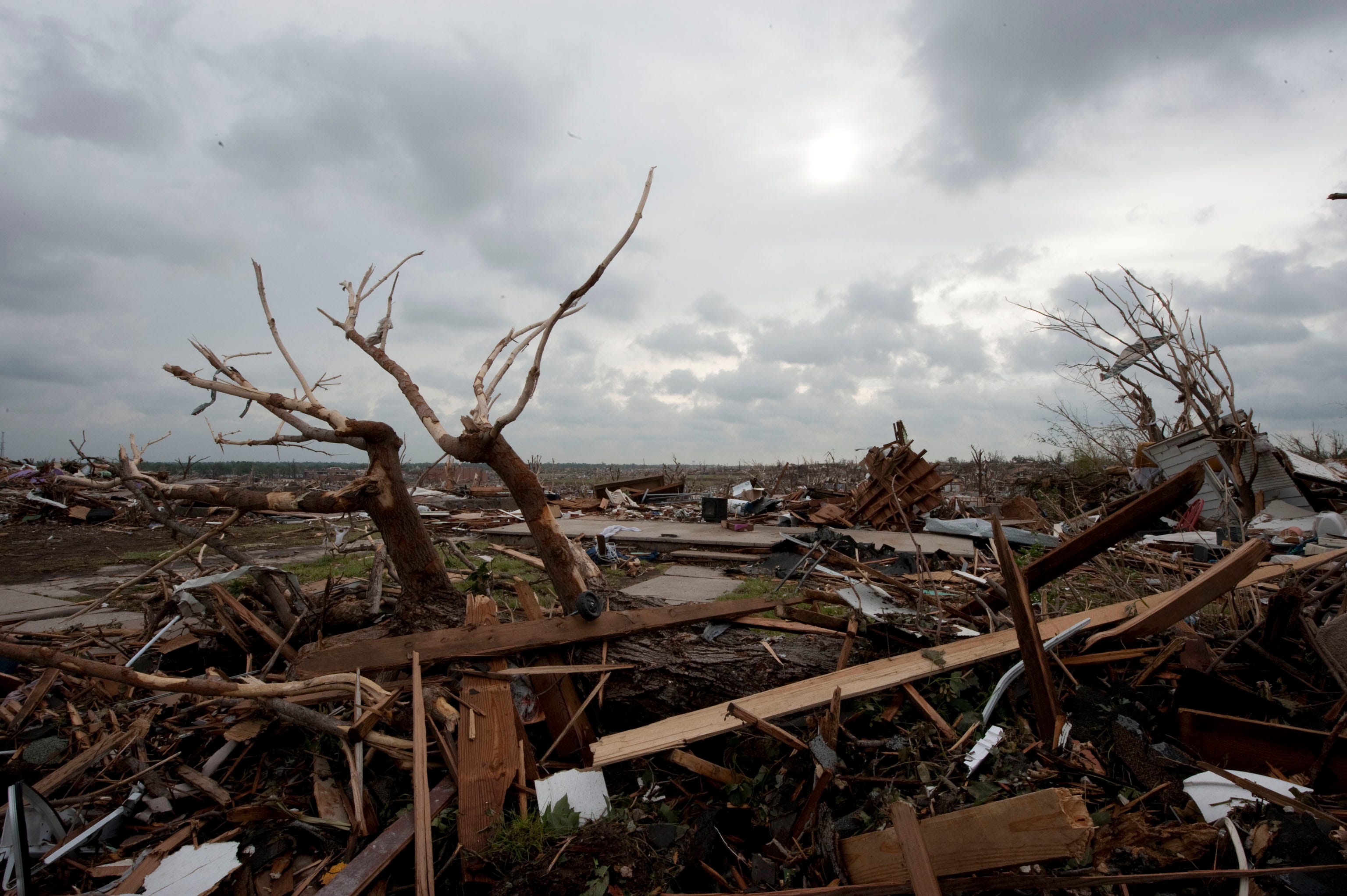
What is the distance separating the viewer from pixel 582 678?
138 inches

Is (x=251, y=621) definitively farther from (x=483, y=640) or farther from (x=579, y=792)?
(x=579, y=792)

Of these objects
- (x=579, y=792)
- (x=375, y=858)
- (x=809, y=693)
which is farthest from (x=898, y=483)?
(x=375, y=858)

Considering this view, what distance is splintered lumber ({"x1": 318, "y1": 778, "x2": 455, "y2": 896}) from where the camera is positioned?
2338mm

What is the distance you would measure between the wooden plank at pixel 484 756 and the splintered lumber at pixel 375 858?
0.52 feet

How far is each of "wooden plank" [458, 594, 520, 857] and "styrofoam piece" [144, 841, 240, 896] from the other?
0.92 meters

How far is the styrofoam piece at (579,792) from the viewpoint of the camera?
2750 mm

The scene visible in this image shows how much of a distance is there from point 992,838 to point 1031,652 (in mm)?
1150

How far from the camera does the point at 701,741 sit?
3041 mm

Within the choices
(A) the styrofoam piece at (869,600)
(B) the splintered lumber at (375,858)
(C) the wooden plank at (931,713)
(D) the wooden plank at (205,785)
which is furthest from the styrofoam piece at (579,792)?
(A) the styrofoam piece at (869,600)

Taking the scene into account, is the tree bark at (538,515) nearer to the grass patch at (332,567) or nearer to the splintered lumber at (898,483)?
the grass patch at (332,567)

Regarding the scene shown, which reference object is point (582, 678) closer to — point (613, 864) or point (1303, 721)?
point (613, 864)

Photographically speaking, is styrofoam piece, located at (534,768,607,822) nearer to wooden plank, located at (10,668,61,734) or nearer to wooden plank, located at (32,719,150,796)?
wooden plank, located at (32,719,150,796)

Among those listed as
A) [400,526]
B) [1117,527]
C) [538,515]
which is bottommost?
[400,526]

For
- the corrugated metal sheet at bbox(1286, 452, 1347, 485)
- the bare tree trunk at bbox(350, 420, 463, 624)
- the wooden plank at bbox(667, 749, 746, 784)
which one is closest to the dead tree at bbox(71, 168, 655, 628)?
the bare tree trunk at bbox(350, 420, 463, 624)
